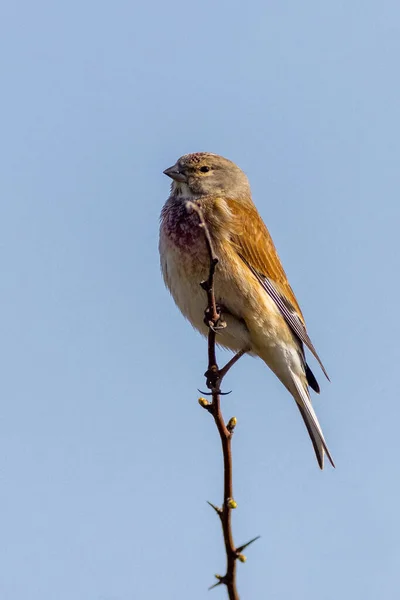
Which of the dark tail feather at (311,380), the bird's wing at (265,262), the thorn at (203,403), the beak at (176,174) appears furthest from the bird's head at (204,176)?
the thorn at (203,403)

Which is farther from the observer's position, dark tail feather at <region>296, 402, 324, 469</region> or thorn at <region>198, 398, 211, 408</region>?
dark tail feather at <region>296, 402, 324, 469</region>

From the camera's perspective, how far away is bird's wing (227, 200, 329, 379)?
5.86 meters

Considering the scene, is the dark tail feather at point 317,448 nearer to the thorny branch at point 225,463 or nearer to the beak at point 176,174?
the thorny branch at point 225,463

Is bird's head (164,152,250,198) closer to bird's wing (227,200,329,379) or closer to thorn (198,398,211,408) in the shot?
bird's wing (227,200,329,379)

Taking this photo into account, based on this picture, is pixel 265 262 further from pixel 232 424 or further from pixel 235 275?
pixel 232 424

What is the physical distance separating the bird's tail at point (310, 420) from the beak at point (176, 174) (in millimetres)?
1545

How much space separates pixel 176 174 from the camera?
245 inches

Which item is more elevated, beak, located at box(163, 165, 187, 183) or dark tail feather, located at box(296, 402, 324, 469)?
beak, located at box(163, 165, 187, 183)

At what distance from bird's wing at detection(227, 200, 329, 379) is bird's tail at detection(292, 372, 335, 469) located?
25 centimetres

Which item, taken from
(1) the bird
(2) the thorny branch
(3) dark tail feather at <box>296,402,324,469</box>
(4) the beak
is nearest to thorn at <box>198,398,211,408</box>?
(2) the thorny branch

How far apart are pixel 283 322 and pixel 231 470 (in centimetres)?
273

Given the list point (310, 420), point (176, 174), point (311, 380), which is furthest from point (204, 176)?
point (310, 420)

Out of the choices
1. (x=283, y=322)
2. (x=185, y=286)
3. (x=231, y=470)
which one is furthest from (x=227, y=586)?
(x=283, y=322)

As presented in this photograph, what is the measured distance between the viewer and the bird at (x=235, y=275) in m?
5.52
